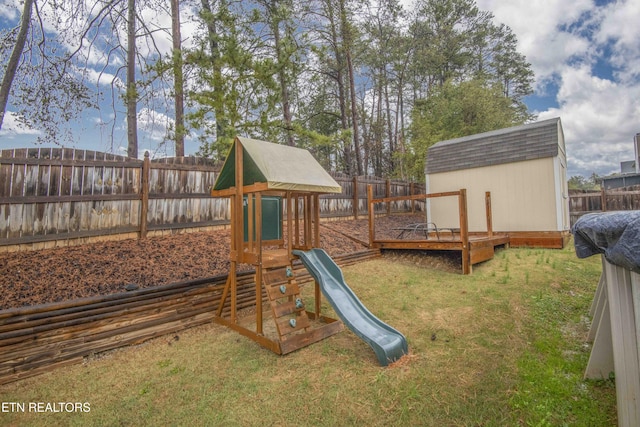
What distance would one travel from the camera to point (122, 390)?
104 inches

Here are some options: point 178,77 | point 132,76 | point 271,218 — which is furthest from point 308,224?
point 132,76

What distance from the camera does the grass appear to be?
2223 millimetres

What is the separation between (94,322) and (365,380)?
2.81 metres

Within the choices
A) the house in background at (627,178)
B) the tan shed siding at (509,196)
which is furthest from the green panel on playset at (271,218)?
the house in background at (627,178)

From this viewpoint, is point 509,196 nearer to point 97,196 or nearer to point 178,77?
point 178,77

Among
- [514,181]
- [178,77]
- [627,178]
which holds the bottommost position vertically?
[514,181]

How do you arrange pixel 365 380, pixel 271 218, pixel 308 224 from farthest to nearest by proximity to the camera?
1. pixel 271 218
2. pixel 308 224
3. pixel 365 380

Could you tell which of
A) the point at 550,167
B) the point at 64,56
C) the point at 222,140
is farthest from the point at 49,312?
the point at 550,167

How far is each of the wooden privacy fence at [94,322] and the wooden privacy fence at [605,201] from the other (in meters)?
14.9

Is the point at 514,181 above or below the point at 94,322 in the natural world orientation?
above

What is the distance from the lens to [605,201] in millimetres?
12445

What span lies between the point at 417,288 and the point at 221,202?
4.41m

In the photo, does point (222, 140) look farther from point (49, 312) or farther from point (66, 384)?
point (66, 384)

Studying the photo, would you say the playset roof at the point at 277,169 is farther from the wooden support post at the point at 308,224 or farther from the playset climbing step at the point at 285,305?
the playset climbing step at the point at 285,305
